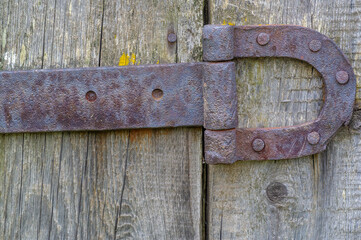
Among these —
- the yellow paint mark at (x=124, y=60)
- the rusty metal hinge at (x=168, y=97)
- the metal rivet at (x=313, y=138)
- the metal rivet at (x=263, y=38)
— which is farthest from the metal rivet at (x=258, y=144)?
the yellow paint mark at (x=124, y=60)

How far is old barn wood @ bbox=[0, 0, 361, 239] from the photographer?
75cm

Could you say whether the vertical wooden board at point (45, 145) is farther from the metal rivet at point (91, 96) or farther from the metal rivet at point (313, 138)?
the metal rivet at point (313, 138)

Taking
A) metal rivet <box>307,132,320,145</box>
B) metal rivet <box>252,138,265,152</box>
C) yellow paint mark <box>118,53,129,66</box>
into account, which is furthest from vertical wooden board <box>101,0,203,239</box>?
metal rivet <box>307,132,320,145</box>

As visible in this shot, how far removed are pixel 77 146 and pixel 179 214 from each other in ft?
0.97

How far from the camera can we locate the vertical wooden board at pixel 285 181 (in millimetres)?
789

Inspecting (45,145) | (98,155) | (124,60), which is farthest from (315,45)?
(45,145)

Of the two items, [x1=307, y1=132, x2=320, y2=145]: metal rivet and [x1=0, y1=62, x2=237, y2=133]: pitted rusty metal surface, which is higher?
[x1=0, y1=62, x2=237, y2=133]: pitted rusty metal surface

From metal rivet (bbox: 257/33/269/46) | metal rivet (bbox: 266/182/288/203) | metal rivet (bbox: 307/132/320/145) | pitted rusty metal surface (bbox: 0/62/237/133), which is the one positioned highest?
metal rivet (bbox: 257/33/269/46)

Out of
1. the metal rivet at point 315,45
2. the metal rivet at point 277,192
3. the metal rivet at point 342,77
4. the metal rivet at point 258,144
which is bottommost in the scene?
the metal rivet at point 277,192

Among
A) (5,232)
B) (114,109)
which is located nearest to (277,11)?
(114,109)

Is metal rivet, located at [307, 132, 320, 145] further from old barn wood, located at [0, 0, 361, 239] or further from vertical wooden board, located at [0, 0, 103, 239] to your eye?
vertical wooden board, located at [0, 0, 103, 239]

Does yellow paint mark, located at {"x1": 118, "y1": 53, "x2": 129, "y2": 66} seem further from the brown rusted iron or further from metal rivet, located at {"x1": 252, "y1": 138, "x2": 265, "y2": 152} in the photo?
metal rivet, located at {"x1": 252, "y1": 138, "x2": 265, "y2": 152}

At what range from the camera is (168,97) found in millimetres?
752

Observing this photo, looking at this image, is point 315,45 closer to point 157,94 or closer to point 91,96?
point 157,94
